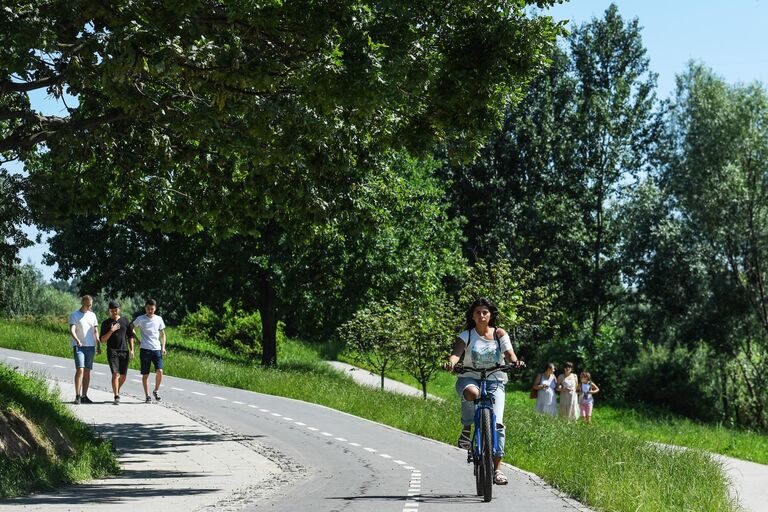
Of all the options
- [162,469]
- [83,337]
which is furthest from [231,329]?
[162,469]

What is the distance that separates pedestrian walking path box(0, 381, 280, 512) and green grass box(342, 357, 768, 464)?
7048 mm

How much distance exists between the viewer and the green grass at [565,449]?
10.1 meters

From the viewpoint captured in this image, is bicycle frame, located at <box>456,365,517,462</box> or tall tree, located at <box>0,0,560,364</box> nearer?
bicycle frame, located at <box>456,365,517,462</box>

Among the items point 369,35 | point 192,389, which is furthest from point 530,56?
point 192,389

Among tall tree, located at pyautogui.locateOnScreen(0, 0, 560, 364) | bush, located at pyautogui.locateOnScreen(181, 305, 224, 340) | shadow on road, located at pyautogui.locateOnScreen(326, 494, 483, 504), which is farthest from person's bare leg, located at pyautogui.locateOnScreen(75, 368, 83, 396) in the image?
bush, located at pyautogui.locateOnScreen(181, 305, 224, 340)

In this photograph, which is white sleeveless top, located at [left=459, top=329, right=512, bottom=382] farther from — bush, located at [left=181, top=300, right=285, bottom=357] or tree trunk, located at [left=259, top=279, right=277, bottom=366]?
bush, located at [left=181, top=300, right=285, bottom=357]

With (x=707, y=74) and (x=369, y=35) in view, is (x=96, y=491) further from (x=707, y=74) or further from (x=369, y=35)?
(x=707, y=74)

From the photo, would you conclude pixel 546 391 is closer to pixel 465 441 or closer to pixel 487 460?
pixel 465 441

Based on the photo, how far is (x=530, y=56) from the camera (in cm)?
1223

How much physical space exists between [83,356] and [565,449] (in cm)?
891

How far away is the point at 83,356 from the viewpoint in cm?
1836

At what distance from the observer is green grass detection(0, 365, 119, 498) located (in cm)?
1005

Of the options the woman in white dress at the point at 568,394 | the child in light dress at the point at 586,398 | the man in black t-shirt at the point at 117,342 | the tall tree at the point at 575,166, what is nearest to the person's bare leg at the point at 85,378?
the man in black t-shirt at the point at 117,342

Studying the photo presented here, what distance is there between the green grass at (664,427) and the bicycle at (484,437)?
7813 mm
